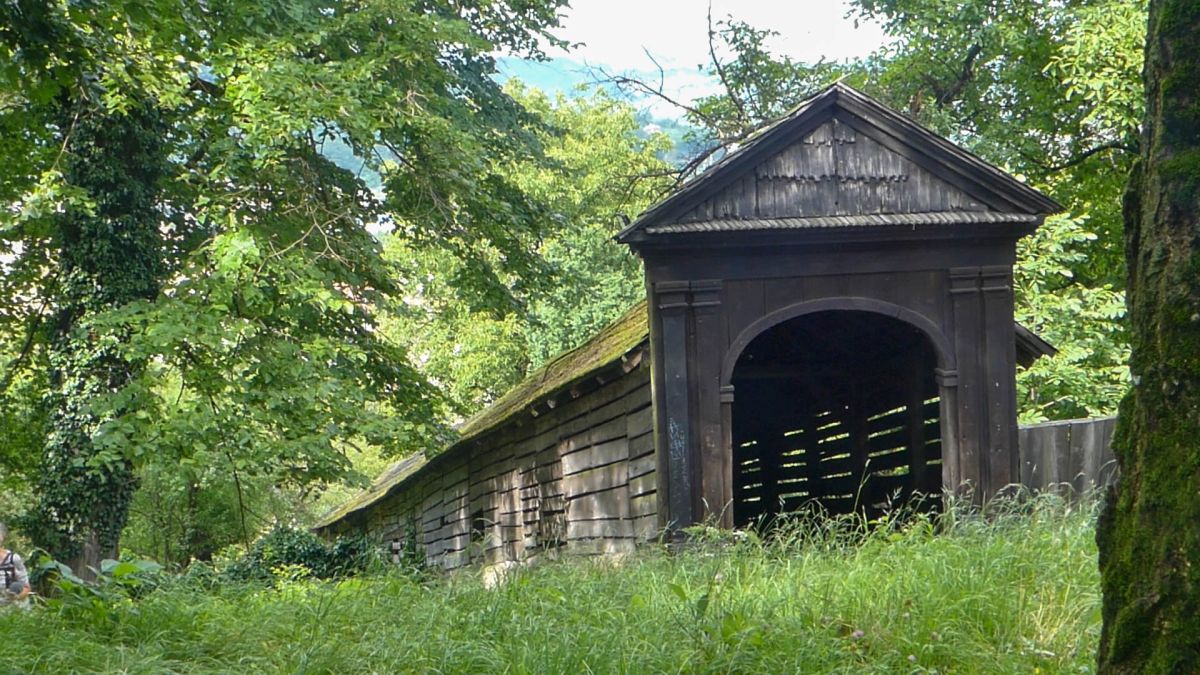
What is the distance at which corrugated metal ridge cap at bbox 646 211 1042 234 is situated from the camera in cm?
1040

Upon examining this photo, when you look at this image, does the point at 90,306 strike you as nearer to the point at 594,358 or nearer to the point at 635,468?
the point at 594,358

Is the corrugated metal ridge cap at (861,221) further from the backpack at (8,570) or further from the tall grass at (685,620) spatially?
the backpack at (8,570)

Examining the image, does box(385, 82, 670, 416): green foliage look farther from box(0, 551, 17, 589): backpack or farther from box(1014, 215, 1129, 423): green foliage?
box(0, 551, 17, 589): backpack

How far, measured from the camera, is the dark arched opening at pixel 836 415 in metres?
12.8

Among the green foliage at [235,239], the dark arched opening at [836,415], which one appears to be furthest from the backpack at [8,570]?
the dark arched opening at [836,415]

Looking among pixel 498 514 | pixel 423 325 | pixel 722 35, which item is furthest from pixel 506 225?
pixel 423 325

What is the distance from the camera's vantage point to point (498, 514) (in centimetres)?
1806

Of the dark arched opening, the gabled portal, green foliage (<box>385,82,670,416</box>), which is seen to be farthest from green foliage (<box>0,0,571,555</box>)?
green foliage (<box>385,82,670,416</box>)

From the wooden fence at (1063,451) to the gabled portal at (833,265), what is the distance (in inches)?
79.7

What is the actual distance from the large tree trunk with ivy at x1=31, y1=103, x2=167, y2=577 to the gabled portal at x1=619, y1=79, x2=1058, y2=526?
25.8 ft

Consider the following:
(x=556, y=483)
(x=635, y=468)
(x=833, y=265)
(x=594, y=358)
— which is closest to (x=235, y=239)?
(x=594, y=358)

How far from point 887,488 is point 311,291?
6493 mm

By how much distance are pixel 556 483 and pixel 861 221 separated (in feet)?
19.2

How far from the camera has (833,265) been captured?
424 inches
